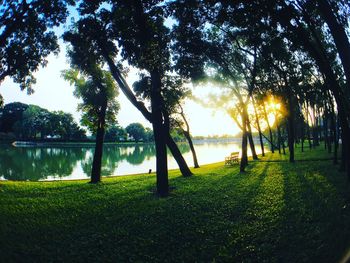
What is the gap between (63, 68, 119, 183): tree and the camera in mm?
20469

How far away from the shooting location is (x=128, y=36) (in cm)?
1345

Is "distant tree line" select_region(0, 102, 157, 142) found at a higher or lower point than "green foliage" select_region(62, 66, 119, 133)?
higher

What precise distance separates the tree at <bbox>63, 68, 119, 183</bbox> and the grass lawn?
7.35 m

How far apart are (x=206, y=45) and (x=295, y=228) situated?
1583cm

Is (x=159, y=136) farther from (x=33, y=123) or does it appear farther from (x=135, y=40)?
(x=33, y=123)

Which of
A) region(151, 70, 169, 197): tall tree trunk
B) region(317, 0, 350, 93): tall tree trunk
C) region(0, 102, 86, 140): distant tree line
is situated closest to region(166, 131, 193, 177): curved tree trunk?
region(151, 70, 169, 197): tall tree trunk

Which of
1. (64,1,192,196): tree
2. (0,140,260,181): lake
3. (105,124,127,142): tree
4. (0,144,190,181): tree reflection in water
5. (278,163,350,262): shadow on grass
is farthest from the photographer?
(105,124,127,142): tree

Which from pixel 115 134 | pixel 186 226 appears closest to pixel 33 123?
pixel 115 134

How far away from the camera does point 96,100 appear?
20.6 meters

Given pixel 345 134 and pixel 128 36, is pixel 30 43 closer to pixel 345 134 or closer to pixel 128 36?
pixel 128 36

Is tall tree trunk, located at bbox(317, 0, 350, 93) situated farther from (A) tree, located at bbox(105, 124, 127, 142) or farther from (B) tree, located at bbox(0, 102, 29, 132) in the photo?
(A) tree, located at bbox(105, 124, 127, 142)

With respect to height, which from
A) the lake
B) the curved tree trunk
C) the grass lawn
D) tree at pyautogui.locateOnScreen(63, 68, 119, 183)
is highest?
tree at pyautogui.locateOnScreen(63, 68, 119, 183)

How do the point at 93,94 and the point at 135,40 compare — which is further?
the point at 93,94

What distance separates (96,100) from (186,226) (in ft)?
49.0
